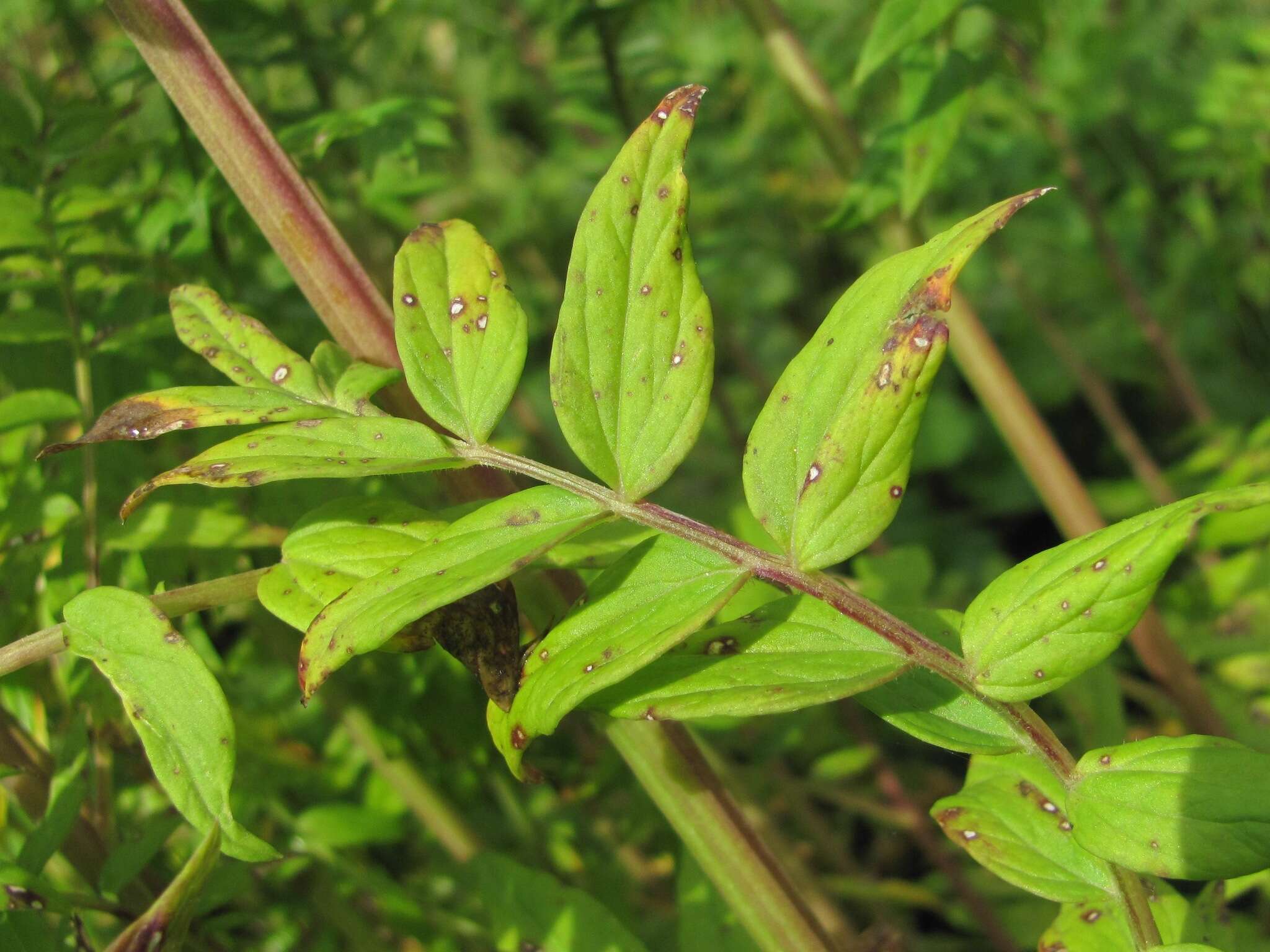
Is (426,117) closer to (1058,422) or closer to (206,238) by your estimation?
(206,238)

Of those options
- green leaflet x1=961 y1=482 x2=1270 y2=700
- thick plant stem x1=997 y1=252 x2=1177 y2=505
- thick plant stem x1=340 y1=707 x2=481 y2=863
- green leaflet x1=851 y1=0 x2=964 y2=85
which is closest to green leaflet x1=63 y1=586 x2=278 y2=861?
green leaflet x1=961 y1=482 x2=1270 y2=700

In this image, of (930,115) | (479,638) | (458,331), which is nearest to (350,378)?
(458,331)

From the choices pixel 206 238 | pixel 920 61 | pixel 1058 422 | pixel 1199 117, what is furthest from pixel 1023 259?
pixel 206 238

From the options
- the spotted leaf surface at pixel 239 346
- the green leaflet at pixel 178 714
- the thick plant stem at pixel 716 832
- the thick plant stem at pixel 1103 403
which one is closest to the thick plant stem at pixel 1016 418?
the thick plant stem at pixel 1103 403

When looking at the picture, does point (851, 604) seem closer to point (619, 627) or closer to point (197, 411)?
point (619, 627)

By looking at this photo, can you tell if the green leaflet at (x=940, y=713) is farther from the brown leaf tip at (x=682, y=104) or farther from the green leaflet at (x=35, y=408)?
the green leaflet at (x=35, y=408)
